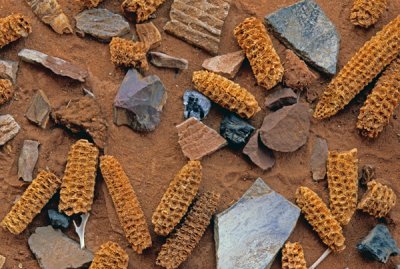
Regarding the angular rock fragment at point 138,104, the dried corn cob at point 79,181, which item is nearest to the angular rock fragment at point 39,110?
the dried corn cob at point 79,181

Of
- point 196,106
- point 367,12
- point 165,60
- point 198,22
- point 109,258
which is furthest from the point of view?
point 367,12

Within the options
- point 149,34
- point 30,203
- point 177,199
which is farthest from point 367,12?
point 30,203

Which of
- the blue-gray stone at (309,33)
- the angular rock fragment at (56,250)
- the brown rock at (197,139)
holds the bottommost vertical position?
the angular rock fragment at (56,250)

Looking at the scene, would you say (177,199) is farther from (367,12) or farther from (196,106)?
(367,12)

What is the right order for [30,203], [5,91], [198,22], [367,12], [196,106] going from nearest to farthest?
[30,203] < [5,91] < [196,106] < [198,22] < [367,12]

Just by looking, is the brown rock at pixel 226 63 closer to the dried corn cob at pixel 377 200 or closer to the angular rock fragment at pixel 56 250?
the dried corn cob at pixel 377 200

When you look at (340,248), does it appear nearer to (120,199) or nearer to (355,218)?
(355,218)

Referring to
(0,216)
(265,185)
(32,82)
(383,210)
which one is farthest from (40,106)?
(383,210)
